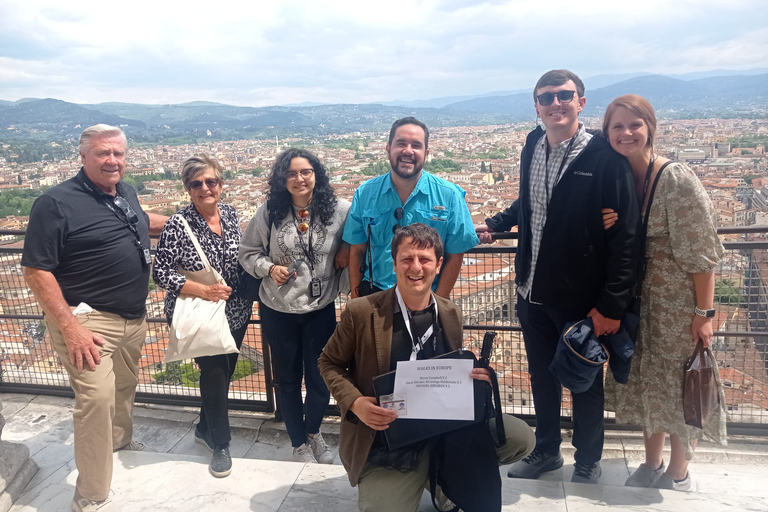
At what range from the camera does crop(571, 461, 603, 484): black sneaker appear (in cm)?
268

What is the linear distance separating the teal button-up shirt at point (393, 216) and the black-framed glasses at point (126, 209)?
1.09 m

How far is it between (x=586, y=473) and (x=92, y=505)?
2.42 m

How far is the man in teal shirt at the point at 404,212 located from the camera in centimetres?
264

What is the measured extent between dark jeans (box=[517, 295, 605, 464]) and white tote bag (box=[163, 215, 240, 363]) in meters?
1.57

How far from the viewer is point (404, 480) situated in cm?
214

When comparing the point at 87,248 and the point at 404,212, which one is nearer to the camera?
the point at 87,248

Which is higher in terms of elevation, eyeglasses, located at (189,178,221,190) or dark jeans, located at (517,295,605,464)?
eyeglasses, located at (189,178,221,190)

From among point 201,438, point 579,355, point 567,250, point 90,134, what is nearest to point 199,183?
point 90,134

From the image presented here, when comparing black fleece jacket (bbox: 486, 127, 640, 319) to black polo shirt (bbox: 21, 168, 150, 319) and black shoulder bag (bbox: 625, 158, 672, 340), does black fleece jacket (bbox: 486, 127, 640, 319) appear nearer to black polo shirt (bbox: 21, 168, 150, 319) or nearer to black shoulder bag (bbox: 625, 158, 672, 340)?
black shoulder bag (bbox: 625, 158, 672, 340)

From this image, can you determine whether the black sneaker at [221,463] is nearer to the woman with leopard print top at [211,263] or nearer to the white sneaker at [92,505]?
the woman with leopard print top at [211,263]

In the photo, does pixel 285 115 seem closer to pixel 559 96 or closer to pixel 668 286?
pixel 559 96

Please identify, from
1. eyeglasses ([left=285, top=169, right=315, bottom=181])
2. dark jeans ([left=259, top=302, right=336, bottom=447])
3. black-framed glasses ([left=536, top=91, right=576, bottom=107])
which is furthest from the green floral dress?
eyeglasses ([left=285, top=169, right=315, bottom=181])

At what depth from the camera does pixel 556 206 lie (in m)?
2.37

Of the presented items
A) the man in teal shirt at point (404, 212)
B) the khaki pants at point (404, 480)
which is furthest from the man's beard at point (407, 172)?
the khaki pants at point (404, 480)
